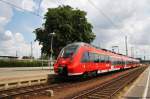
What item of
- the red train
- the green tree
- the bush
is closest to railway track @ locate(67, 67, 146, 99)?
the red train

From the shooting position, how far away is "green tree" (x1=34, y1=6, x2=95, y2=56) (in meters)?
64.2

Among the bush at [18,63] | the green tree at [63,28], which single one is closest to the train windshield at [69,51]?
the bush at [18,63]

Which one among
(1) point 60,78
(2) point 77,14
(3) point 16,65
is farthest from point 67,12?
(1) point 60,78

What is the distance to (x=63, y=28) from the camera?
64500 millimetres

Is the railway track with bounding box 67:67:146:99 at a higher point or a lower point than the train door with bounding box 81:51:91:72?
lower

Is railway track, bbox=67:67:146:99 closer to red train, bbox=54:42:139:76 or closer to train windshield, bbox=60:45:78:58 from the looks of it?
red train, bbox=54:42:139:76

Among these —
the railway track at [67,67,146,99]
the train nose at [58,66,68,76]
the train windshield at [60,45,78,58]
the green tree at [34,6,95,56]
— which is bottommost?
the railway track at [67,67,146,99]

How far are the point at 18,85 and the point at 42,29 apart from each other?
45655mm

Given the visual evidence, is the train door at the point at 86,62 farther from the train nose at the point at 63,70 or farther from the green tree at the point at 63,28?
the green tree at the point at 63,28

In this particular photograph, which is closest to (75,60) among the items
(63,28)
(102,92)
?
(102,92)

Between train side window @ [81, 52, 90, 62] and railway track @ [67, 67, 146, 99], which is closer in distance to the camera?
Result: railway track @ [67, 67, 146, 99]

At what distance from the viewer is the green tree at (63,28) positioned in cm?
6419

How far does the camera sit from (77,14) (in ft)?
223

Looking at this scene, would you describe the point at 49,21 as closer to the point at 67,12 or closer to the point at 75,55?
the point at 67,12
